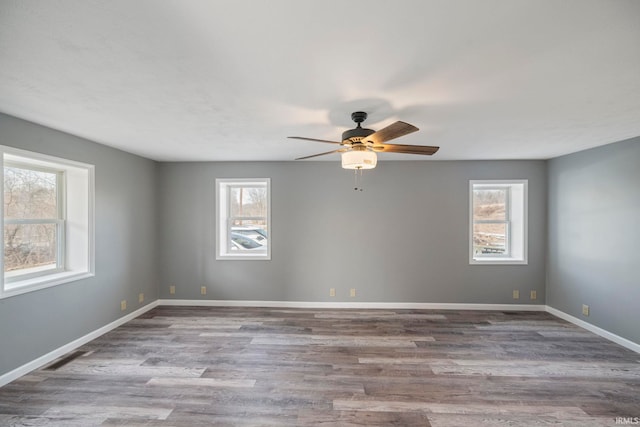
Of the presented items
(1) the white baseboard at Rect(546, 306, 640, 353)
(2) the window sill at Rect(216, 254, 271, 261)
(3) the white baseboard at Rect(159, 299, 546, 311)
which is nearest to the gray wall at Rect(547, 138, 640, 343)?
(1) the white baseboard at Rect(546, 306, 640, 353)

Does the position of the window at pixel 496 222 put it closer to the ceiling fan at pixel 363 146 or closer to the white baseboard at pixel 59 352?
the ceiling fan at pixel 363 146

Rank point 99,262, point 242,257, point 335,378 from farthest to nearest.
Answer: point 242,257 < point 99,262 < point 335,378

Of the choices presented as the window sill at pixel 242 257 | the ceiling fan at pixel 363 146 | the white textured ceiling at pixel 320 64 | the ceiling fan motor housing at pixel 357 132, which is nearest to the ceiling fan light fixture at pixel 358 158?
the ceiling fan at pixel 363 146

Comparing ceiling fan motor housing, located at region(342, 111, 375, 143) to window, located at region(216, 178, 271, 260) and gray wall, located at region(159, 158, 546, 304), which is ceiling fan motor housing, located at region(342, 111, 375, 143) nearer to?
gray wall, located at region(159, 158, 546, 304)

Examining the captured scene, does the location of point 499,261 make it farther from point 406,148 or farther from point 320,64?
point 320,64

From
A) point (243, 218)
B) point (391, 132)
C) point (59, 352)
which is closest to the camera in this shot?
point (391, 132)

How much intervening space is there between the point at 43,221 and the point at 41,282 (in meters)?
0.67

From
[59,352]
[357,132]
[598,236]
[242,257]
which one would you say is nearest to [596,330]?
[598,236]

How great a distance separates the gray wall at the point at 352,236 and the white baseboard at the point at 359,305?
7 cm

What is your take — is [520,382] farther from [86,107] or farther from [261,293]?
[86,107]

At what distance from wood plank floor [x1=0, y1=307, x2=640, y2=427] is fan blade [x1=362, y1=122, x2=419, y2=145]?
2116 millimetres

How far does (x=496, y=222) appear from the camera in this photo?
4.56m

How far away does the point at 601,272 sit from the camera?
352 centimetres

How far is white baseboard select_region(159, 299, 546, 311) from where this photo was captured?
14.4 feet
